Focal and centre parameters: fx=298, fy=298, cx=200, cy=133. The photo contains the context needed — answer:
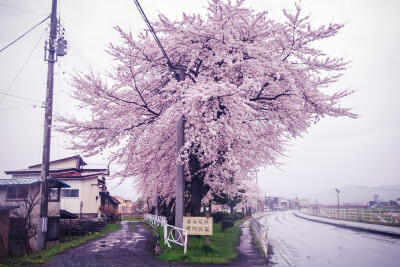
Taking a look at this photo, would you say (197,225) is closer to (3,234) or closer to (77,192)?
(3,234)

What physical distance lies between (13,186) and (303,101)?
1688cm

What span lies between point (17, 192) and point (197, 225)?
39.1 ft

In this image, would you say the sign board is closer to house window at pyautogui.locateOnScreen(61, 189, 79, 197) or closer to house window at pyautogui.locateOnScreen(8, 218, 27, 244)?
house window at pyautogui.locateOnScreen(8, 218, 27, 244)

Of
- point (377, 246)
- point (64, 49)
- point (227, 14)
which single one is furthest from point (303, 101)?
point (64, 49)

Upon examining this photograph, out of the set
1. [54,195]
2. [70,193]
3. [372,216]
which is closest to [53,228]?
[54,195]

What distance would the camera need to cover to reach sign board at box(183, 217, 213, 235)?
11.9 m

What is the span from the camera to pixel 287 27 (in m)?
13.2

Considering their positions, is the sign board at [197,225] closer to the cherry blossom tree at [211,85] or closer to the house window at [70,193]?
the cherry blossom tree at [211,85]

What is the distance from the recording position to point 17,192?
1744 cm

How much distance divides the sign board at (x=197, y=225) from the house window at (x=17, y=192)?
10504 millimetres

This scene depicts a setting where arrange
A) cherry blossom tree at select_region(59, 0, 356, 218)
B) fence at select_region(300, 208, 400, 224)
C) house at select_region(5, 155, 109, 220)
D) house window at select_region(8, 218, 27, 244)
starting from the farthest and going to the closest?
1. house at select_region(5, 155, 109, 220)
2. fence at select_region(300, 208, 400, 224)
3. house window at select_region(8, 218, 27, 244)
4. cherry blossom tree at select_region(59, 0, 356, 218)

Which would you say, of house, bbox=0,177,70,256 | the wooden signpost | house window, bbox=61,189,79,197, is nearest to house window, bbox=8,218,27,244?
house, bbox=0,177,70,256

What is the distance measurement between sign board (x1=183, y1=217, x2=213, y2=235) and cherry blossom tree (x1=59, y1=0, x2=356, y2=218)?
1671 millimetres

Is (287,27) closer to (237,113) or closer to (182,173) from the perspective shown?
(237,113)
